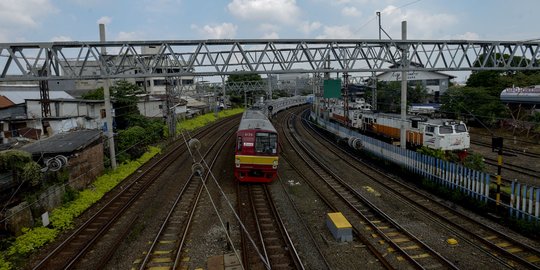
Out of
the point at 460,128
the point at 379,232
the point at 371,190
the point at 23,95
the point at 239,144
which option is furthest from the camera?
the point at 23,95

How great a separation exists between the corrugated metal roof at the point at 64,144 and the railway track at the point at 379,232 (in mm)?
10106

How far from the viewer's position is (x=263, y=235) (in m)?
10.6

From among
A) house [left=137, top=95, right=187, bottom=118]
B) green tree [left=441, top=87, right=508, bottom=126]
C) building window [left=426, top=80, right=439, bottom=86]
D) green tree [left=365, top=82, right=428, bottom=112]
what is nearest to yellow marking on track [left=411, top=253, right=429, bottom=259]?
green tree [left=441, top=87, right=508, bottom=126]

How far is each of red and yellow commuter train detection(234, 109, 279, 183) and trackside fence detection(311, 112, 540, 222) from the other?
21.6ft

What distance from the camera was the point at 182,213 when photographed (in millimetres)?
12695

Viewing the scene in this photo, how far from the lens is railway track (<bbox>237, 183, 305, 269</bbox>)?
889 centimetres

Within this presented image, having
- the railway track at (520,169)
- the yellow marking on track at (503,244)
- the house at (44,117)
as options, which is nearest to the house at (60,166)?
the house at (44,117)

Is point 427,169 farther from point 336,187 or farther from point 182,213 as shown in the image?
point 182,213

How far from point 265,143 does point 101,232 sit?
7280 millimetres

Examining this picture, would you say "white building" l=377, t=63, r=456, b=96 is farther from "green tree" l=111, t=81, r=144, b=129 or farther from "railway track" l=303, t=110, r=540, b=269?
"railway track" l=303, t=110, r=540, b=269

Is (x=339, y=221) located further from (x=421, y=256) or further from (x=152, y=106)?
(x=152, y=106)

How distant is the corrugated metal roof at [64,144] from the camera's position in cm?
1430

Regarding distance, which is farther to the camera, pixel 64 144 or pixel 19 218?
pixel 64 144

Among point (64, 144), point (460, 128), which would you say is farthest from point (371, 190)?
point (64, 144)
